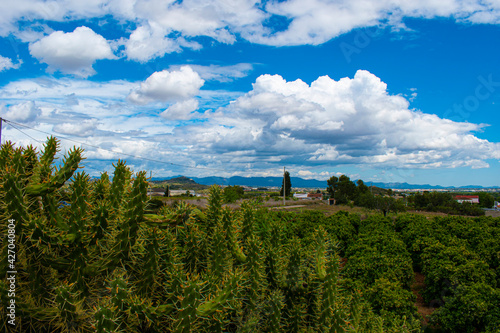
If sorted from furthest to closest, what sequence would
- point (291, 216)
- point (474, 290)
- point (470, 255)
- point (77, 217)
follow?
1. point (291, 216)
2. point (470, 255)
3. point (474, 290)
4. point (77, 217)

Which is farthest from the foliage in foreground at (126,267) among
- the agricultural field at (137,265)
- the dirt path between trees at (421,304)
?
the dirt path between trees at (421,304)

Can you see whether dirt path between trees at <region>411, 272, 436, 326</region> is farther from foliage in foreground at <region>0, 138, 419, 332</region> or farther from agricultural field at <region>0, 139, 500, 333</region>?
foliage in foreground at <region>0, 138, 419, 332</region>

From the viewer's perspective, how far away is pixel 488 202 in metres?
75.6

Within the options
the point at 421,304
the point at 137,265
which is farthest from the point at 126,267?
the point at 421,304

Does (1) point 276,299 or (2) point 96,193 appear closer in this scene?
(1) point 276,299

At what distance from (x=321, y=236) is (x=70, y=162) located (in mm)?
1697

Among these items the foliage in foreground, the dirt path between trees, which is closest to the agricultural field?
the foliage in foreground

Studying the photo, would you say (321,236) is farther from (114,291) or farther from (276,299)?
(114,291)

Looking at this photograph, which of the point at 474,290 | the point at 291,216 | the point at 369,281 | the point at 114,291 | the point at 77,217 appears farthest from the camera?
the point at 291,216

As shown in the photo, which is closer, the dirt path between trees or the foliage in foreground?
the foliage in foreground

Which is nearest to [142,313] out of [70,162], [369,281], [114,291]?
[114,291]

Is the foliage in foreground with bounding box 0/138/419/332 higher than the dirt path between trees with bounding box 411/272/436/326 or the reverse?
higher

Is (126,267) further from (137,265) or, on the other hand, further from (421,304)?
(421,304)

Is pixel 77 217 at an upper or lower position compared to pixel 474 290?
upper
